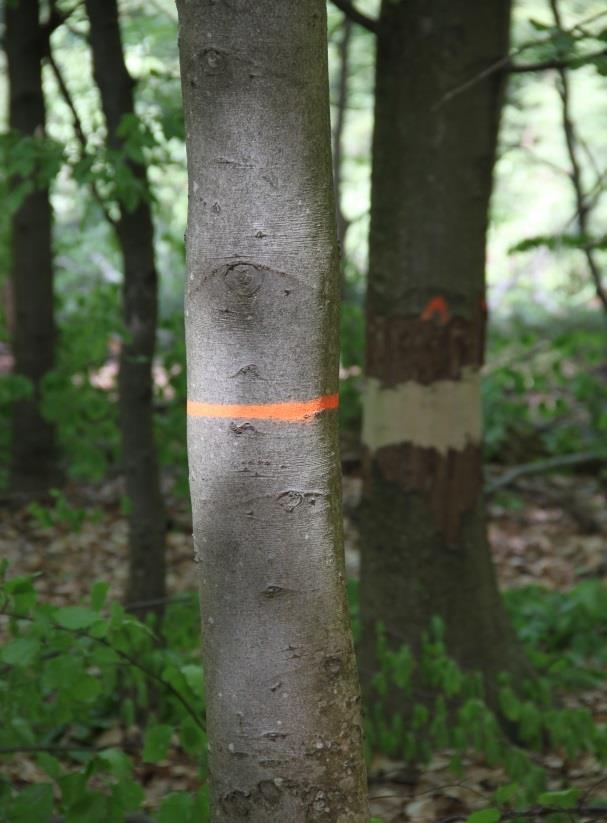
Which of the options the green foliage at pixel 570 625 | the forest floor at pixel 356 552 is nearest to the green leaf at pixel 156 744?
the forest floor at pixel 356 552

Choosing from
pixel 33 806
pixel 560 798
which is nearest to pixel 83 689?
pixel 33 806

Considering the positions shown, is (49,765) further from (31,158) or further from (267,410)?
(31,158)

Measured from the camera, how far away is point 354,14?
361 centimetres

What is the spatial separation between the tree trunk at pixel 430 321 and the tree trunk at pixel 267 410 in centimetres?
218

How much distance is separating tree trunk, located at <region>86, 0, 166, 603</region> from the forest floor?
322mm

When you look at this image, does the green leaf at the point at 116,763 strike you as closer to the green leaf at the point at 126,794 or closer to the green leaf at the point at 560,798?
the green leaf at the point at 126,794

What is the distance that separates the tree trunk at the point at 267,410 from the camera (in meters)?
1.46

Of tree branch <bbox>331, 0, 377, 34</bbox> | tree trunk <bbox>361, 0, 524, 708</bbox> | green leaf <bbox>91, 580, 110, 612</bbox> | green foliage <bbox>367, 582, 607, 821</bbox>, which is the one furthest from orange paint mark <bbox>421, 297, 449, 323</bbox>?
green leaf <bbox>91, 580, 110, 612</bbox>

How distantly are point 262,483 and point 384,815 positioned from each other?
206cm

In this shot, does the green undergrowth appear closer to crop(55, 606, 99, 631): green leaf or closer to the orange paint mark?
crop(55, 606, 99, 631): green leaf

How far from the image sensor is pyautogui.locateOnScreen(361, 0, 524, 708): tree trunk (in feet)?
12.2

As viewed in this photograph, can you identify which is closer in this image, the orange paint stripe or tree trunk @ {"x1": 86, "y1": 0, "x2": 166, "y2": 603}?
the orange paint stripe

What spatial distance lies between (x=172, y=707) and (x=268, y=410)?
9.49 feet

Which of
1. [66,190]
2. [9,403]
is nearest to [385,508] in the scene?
[9,403]
